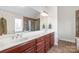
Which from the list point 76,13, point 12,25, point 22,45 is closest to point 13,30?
point 12,25

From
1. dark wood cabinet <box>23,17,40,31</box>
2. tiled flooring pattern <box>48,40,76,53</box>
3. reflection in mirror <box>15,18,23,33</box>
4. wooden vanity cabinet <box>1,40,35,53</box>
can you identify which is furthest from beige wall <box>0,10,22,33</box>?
tiled flooring pattern <box>48,40,76,53</box>

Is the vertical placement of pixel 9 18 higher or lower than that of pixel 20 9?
lower

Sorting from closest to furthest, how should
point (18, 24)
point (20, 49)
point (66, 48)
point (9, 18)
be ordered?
point (20, 49)
point (9, 18)
point (18, 24)
point (66, 48)

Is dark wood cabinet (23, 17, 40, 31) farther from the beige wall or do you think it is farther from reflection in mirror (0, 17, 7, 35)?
reflection in mirror (0, 17, 7, 35)

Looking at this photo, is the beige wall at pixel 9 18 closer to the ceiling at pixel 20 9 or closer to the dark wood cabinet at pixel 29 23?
the ceiling at pixel 20 9

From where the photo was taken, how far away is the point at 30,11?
201 cm

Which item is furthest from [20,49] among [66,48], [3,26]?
[66,48]

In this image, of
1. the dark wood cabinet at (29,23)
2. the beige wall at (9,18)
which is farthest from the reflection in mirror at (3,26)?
the dark wood cabinet at (29,23)

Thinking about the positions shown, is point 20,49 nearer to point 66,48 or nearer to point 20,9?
point 20,9

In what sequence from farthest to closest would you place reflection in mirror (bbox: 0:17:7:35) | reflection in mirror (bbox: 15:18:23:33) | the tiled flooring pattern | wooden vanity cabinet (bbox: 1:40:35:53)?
the tiled flooring pattern
reflection in mirror (bbox: 15:18:23:33)
reflection in mirror (bbox: 0:17:7:35)
wooden vanity cabinet (bbox: 1:40:35:53)

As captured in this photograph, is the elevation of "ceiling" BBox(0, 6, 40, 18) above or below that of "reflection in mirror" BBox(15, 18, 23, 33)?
above

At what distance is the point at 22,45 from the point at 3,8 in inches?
26.6

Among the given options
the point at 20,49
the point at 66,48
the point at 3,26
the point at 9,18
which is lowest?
the point at 66,48
